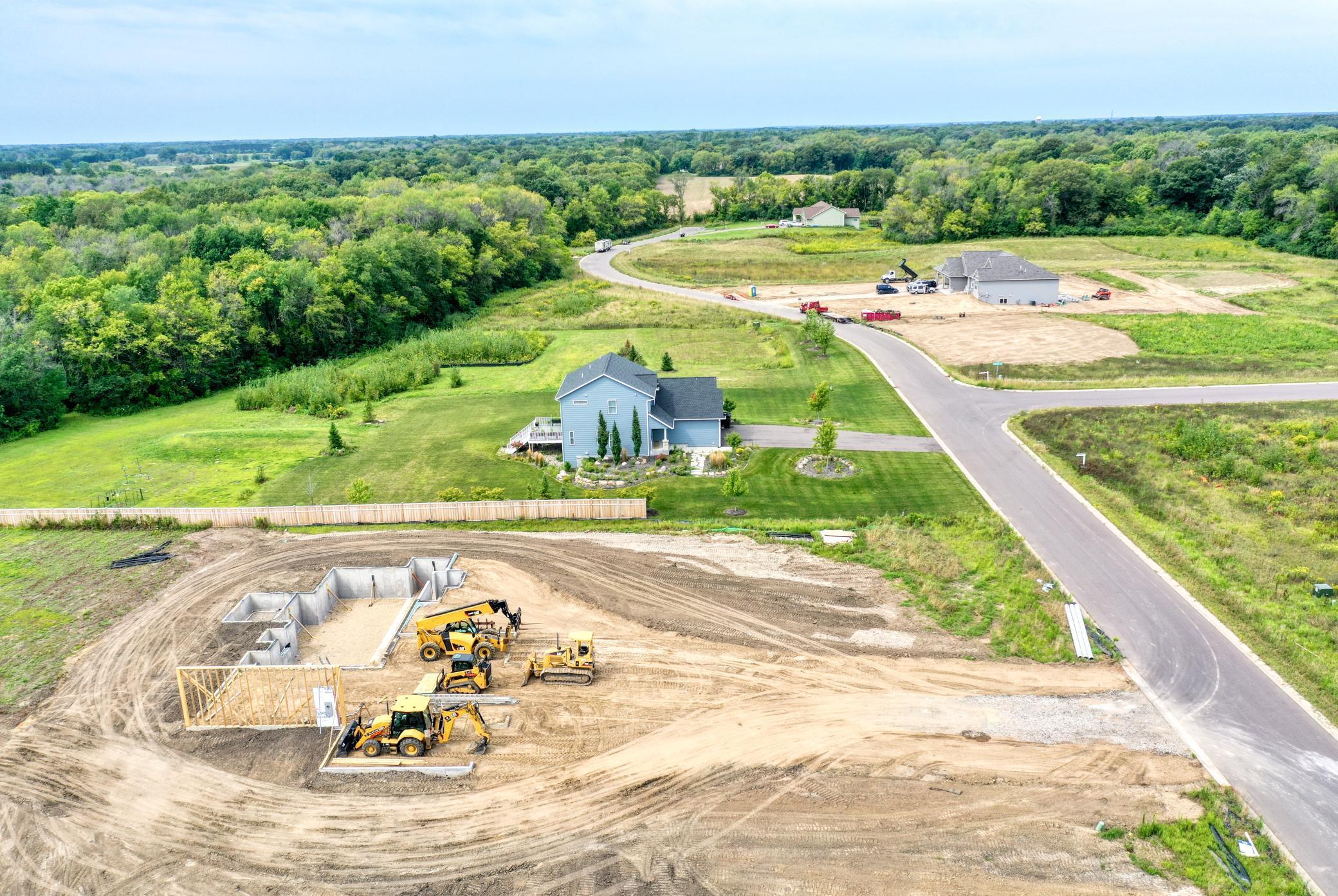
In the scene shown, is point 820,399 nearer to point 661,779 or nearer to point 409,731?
point 661,779

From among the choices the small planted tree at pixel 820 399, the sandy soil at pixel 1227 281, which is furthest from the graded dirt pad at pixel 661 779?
the sandy soil at pixel 1227 281

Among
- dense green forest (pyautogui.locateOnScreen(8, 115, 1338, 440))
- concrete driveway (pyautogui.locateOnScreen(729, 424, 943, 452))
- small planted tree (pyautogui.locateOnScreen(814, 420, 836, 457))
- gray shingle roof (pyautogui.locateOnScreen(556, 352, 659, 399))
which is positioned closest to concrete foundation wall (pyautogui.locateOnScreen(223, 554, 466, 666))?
gray shingle roof (pyautogui.locateOnScreen(556, 352, 659, 399))

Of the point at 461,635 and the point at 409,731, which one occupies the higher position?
the point at 461,635

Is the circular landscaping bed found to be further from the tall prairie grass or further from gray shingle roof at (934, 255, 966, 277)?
gray shingle roof at (934, 255, 966, 277)

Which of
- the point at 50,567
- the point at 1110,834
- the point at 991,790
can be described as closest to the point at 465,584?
the point at 50,567

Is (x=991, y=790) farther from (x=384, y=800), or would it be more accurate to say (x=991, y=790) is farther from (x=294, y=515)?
(x=294, y=515)

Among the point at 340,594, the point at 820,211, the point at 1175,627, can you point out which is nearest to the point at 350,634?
the point at 340,594

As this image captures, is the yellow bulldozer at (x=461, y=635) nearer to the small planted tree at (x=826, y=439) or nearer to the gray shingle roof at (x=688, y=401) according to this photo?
the gray shingle roof at (x=688, y=401)
